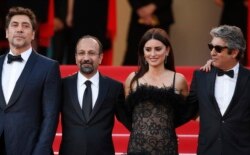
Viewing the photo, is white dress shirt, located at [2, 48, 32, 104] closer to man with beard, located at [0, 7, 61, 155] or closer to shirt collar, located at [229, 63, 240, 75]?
man with beard, located at [0, 7, 61, 155]

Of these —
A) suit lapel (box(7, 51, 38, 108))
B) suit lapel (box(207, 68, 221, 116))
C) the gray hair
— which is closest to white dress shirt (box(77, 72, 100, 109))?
suit lapel (box(7, 51, 38, 108))

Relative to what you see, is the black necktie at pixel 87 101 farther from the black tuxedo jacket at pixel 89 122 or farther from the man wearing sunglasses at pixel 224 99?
the man wearing sunglasses at pixel 224 99

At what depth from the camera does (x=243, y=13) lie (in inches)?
440

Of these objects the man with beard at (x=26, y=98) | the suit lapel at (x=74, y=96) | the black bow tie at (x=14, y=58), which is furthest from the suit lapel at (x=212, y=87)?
the black bow tie at (x=14, y=58)

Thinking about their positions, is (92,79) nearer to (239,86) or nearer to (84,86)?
(84,86)

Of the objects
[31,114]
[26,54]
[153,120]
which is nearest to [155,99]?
[153,120]

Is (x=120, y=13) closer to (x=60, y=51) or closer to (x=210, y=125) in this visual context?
(x=60, y=51)

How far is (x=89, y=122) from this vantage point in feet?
25.7

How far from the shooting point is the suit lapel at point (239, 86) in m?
7.69

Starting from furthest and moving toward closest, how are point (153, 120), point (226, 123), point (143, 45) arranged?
point (143, 45)
point (153, 120)
point (226, 123)

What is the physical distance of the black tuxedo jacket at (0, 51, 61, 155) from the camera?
7.67m

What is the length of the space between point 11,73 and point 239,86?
1.82 metres

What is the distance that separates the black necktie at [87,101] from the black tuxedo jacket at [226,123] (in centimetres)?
88

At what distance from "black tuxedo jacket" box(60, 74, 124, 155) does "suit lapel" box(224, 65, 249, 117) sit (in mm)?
913
